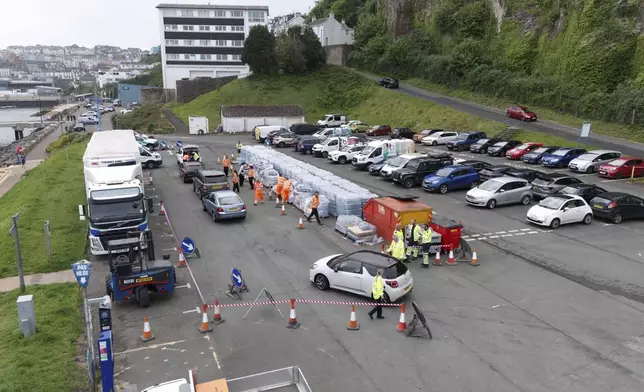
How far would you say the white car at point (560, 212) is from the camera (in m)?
20.7

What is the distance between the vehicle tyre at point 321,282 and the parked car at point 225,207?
7.85 metres

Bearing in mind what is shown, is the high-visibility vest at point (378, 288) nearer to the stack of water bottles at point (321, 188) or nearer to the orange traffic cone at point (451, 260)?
the orange traffic cone at point (451, 260)

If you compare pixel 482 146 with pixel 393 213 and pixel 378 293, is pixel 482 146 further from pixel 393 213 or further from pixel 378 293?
pixel 378 293

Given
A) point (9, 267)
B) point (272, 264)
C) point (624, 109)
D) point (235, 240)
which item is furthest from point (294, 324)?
point (624, 109)

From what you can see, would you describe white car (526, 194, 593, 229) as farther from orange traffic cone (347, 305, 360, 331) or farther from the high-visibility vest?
orange traffic cone (347, 305, 360, 331)

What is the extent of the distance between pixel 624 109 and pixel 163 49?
76109mm

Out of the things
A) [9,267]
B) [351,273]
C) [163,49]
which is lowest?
[9,267]

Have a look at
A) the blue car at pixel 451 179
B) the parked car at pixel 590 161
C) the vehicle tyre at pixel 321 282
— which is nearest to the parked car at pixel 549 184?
the blue car at pixel 451 179

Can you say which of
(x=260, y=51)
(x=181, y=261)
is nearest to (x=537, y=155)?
(x=181, y=261)

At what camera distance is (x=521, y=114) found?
44.6 metres

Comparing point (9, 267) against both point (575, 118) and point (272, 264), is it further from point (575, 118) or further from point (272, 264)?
point (575, 118)

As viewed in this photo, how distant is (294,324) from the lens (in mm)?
12117

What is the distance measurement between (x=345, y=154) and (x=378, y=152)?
3077 mm

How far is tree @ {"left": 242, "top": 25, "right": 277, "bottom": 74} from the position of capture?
67750 mm
